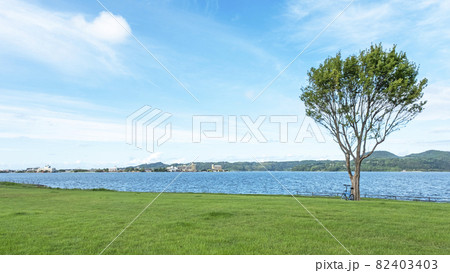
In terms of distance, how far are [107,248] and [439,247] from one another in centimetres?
915

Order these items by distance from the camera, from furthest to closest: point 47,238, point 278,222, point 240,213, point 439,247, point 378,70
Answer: point 378,70
point 240,213
point 278,222
point 47,238
point 439,247

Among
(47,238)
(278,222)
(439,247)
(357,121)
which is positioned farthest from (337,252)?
(357,121)

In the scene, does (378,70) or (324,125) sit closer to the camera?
(378,70)

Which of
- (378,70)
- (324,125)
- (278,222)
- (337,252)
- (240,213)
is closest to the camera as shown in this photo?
(337,252)

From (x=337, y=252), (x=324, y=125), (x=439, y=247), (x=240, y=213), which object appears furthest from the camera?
(x=324, y=125)

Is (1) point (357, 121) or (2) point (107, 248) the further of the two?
(1) point (357, 121)

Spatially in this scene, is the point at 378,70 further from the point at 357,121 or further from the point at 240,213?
the point at 240,213

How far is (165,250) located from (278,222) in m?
5.35

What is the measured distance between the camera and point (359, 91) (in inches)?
1019

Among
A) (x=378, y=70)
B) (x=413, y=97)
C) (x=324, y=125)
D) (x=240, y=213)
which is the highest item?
(x=378, y=70)

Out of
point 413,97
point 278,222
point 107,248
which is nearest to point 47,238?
point 107,248

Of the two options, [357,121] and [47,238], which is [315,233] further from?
[357,121]

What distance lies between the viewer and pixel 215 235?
9.48m

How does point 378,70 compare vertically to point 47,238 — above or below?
above
